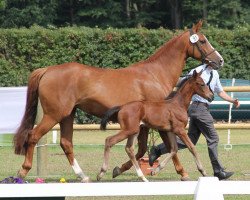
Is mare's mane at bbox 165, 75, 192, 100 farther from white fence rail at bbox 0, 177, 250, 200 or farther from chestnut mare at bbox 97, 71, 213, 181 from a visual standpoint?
Answer: white fence rail at bbox 0, 177, 250, 200

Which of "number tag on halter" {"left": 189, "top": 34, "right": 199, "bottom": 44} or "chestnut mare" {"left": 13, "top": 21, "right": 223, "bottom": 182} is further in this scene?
"number tag on halter" {"left": 189, "top": 34, "right": 199, "bottom": 44}

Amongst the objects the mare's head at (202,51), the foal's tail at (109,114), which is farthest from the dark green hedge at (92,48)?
the foal's tail at (109,114)

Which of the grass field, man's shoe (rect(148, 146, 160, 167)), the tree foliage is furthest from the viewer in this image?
the tree foliage

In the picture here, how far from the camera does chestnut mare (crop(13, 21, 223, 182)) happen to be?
12000mm

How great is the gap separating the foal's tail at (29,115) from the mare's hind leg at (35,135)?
0.28 ft

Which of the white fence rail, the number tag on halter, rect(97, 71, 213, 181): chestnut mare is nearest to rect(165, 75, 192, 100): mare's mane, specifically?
rect(97, 71, 213, 181): chestnut mare

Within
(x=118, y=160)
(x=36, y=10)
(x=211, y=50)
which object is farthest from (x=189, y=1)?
(x=211, y=50)

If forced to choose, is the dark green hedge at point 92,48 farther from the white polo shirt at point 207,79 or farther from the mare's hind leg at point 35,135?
the mare's hind leg at point 35,135

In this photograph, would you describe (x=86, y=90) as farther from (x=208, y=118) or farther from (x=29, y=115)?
(x=208, y=118)

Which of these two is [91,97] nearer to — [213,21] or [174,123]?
[174,123]

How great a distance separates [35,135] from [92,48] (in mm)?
15996

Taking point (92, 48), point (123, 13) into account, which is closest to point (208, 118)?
point (92, 48)

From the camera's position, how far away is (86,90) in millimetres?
11992

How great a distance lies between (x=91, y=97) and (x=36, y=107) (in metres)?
1.10
